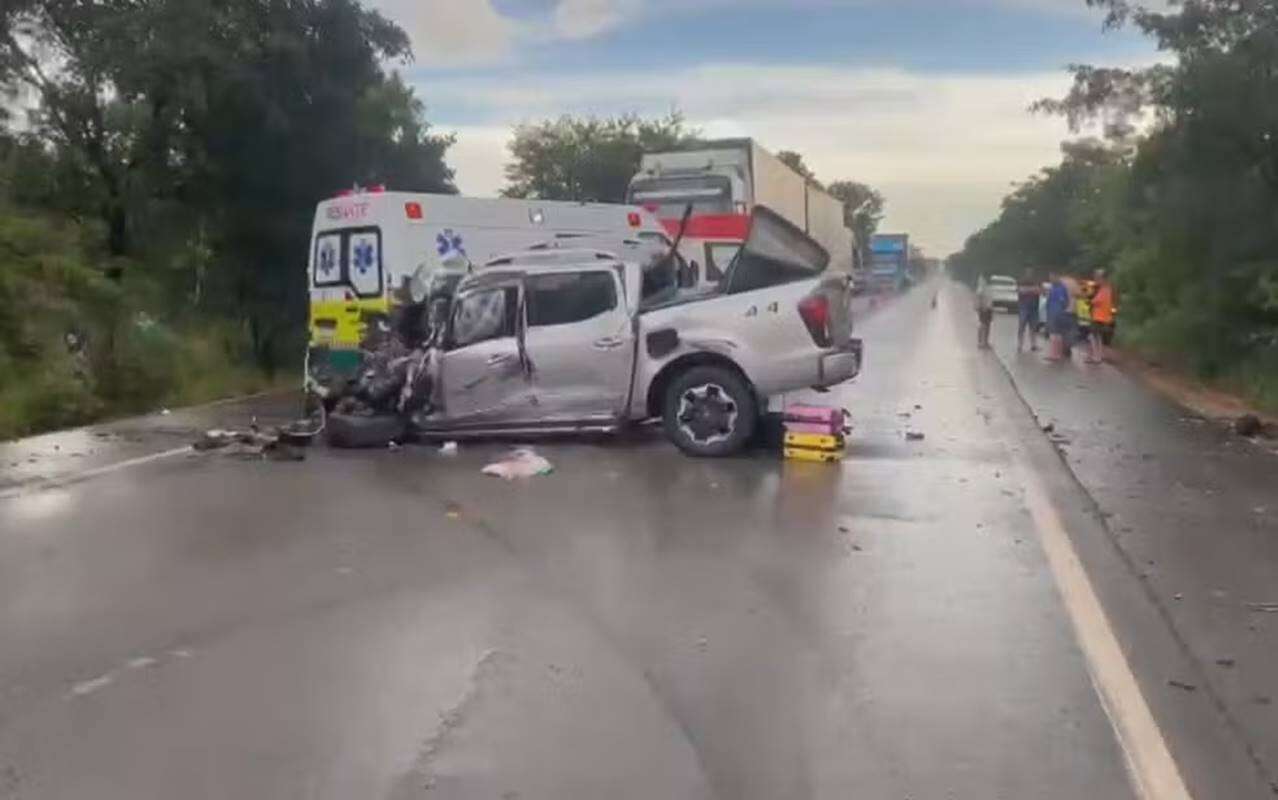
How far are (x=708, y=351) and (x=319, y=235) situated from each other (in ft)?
24.4

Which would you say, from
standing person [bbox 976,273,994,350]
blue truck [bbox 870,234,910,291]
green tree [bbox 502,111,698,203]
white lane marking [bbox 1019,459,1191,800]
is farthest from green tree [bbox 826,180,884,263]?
white lane marking [bbox 1019,459,1191,800]

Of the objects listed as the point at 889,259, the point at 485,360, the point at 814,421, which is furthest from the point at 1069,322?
the point at 889,259

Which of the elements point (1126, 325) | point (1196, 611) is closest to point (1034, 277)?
point (1126, 325)

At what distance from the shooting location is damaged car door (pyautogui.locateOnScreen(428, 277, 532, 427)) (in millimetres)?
13695

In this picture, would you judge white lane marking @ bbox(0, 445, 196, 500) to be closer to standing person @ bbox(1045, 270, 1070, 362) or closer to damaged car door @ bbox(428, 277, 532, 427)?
damaged car door @ bbox(428, 277, 532, 427)

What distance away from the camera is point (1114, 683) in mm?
6109

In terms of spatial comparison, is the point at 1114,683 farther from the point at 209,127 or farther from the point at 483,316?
the point at 209,127

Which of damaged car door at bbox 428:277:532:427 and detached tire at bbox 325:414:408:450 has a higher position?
damaged car door at bbox 428:277:532:427

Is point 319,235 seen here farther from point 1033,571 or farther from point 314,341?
point 1033,571

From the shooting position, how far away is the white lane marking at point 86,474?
449 inches

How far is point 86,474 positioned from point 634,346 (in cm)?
479

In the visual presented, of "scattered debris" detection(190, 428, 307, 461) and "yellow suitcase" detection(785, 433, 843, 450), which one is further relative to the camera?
"scattered debris" detection(190, 428, 307, 461)

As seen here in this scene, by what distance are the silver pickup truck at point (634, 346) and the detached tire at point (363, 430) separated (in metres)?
0.24

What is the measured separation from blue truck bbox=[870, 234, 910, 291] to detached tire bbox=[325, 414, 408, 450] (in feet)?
241
